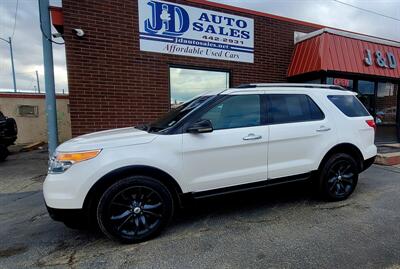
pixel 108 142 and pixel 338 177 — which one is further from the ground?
pixel 108 142

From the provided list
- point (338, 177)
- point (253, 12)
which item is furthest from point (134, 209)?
point (253, 12)

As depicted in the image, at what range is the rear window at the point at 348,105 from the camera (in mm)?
4484

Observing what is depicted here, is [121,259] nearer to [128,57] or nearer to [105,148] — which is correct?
[105,148]

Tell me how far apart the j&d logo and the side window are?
163 inches

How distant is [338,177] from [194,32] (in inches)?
201

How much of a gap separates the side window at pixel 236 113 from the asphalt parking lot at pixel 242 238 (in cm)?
98

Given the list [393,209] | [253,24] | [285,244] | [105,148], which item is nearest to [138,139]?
[105,148]

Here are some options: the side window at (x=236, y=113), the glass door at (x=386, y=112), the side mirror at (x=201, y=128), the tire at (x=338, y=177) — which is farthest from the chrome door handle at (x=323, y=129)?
the glass door at (x=386, y=112)

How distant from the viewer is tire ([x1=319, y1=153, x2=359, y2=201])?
167 inches

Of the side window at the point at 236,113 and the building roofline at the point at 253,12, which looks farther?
the building roofline at the point at 253,12

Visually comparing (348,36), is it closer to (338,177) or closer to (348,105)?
(348,105)

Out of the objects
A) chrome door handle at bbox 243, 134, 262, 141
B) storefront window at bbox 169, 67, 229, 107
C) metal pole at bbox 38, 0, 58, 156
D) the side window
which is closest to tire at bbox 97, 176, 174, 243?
the side window

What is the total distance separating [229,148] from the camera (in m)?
3.55

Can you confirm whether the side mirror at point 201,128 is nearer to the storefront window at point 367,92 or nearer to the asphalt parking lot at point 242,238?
the asphalt parking lot at point 242,238
